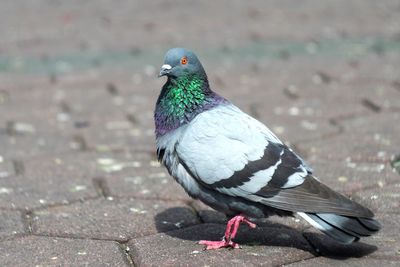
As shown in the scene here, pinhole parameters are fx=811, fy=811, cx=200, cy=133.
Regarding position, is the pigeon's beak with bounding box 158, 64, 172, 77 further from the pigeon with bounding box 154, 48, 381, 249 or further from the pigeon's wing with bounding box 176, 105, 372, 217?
the pigeon's wing with bounding box 176, 105, 372, 217

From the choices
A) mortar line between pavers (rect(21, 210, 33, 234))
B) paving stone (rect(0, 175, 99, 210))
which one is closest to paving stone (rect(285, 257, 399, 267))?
mortar line between pavers (rect(21, 210, 33, 234))

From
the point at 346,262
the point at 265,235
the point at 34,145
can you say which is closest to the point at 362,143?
the point at 265,235

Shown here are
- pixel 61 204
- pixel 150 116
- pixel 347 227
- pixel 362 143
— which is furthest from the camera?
pixel 150 116

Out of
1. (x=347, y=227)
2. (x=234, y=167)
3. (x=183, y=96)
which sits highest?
(x=183, y=96)

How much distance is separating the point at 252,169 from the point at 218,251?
430mm

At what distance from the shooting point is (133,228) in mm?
4016

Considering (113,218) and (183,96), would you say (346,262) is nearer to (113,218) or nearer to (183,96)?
(183,96)

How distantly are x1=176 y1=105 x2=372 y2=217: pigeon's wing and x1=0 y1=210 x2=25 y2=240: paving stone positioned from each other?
924 mm

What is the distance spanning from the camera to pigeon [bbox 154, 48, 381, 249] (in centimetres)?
354

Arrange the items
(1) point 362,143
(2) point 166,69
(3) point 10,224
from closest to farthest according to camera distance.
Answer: (2) point 166,69 < (3) point 10,224 < (1) point 362,143

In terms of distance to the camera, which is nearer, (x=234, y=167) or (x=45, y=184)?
(x=234, y=167)

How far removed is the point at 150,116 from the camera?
6117 millimetres

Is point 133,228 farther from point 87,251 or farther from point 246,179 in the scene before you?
point 246,179

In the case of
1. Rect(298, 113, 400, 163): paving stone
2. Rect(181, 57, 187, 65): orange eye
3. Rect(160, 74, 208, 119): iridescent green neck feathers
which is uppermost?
Rect(181, 57, 187, 65): orange eye
